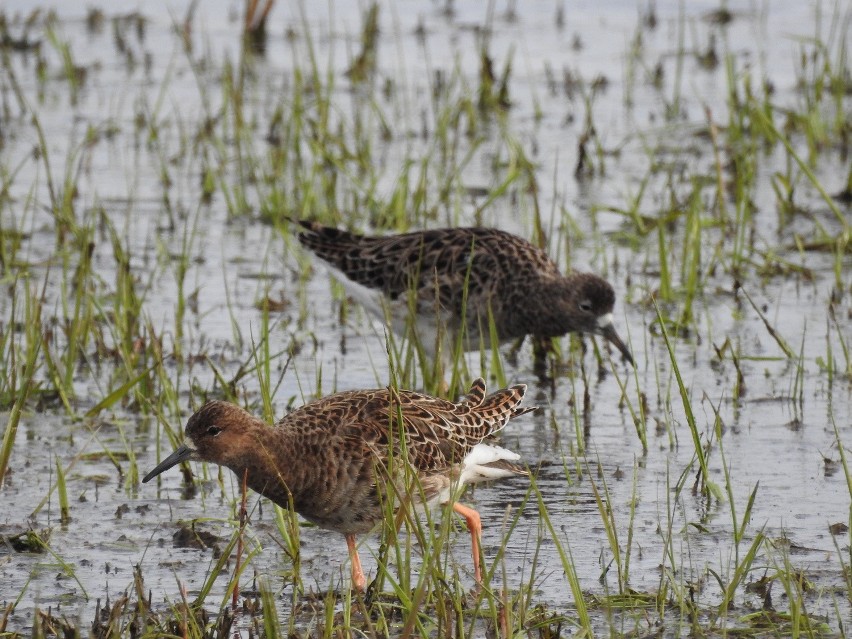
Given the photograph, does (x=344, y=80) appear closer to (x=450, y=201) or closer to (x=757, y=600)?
(x=450, y=201)

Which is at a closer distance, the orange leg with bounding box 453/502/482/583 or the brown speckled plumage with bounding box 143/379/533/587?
the brown speckled plumage with bounding box 143/379/533/587

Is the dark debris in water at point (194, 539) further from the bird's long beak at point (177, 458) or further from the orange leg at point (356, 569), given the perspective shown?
the orange leg at point (356, 569)

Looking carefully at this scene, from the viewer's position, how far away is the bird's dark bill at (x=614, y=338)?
791 cm

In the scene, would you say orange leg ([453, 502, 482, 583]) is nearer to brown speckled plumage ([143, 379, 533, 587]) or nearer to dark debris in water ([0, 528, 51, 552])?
brown speckled plumage ([143, 379, 533, 587])

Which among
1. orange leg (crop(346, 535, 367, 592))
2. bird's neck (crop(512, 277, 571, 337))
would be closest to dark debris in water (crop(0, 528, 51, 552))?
orange leg (crop(346, 535, 367, 592))

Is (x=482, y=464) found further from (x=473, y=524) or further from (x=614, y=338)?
(x=614, y=338)

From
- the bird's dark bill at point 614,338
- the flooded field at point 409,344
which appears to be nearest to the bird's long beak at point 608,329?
the bird's dark bill at point 614,338

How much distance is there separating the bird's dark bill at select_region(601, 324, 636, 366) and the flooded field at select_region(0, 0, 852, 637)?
164mm

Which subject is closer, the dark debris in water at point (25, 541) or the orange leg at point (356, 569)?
the orange leg at point (356, 569)

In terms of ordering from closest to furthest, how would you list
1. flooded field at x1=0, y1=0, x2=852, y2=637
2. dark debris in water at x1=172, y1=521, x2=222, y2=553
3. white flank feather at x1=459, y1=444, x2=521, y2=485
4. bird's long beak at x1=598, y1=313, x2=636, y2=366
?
1. flooded field at x1=0, y1=0, x2=852, y2=637
2. dark debris in water at x1=172, y1=521, x2=222, y2=553
3. white flank feather at x1=459, y1=444, x2=521, y2=485
4. bird's long beak at x1=598, y1=313, x2=636, y2=366

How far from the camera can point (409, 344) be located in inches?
275

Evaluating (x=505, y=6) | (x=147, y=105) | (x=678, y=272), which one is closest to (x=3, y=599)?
(x=678, y=272)

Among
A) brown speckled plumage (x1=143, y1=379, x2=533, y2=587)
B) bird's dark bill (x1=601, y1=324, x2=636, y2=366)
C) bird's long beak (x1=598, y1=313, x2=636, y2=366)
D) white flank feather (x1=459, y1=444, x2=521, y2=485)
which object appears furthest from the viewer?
bird's long beak (x1=598, y1=313, x2=636, y2=366)

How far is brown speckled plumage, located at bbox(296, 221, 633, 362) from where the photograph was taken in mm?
8258
